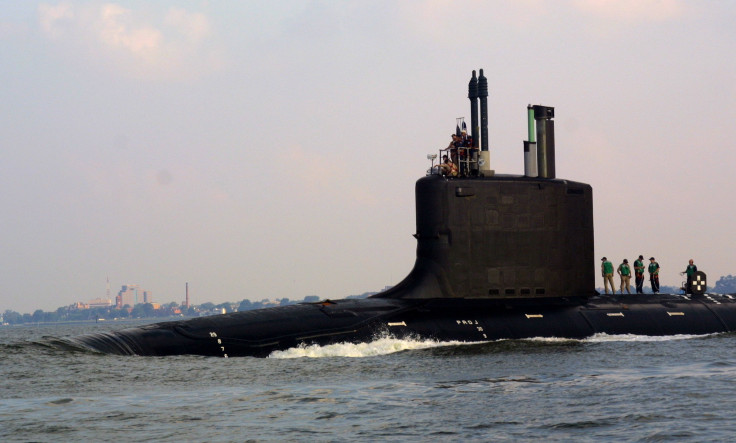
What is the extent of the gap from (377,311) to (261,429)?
1149cm

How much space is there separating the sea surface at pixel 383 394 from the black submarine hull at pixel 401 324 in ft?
1.62

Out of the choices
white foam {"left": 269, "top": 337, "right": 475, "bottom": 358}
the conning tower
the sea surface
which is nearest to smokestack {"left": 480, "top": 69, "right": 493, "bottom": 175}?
the conning tower

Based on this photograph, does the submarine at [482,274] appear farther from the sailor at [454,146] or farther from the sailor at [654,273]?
the sailor at [654,273]

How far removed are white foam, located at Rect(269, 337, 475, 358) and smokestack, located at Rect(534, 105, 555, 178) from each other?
5.97 meters

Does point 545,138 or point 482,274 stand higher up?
point 545,138

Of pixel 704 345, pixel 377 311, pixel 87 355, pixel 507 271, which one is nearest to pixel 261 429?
pixel 87 355

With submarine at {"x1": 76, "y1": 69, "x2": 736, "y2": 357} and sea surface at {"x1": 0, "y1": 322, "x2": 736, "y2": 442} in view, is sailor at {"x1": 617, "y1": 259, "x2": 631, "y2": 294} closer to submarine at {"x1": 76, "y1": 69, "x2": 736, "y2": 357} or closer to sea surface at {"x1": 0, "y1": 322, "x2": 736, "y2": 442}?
submarine at {"x1": 76, "y1": 69, "x2": 736, "y2": 357}

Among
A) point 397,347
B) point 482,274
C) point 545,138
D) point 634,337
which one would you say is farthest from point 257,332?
point 634,337

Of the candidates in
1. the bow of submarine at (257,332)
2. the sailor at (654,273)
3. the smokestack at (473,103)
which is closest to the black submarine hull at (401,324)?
the bow of submarine at (257,332)

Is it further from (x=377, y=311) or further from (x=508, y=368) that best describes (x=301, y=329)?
(x=508, y=368)

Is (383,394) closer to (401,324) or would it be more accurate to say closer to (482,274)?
(401,324)

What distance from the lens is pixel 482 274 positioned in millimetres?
26312

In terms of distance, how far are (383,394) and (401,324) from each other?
25.7 feet

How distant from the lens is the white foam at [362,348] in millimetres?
23719
